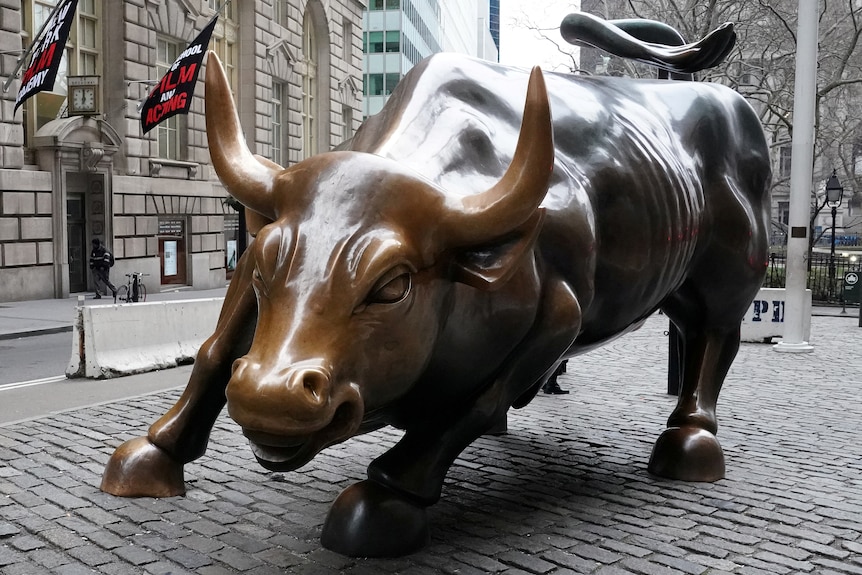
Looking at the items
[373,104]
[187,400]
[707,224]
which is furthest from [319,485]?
[373,104]

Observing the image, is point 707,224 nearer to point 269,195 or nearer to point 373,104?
point 269,195

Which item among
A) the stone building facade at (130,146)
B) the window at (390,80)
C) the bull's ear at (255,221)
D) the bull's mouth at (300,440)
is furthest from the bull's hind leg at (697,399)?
the window at (390,80)

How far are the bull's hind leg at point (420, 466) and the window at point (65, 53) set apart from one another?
1918cm

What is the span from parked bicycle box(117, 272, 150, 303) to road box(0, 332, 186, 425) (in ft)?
26.8

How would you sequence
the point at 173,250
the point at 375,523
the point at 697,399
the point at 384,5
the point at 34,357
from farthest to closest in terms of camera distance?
the point at 384,5, the point at 173,250, the point at 34,357, the point at 697,399, the point at 375,523

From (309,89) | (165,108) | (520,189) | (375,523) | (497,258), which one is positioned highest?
(309,89)

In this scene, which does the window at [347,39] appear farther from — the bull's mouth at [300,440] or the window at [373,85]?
the bull's mouth at [300,440]

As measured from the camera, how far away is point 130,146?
2312cm

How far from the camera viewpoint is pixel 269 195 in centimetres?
332

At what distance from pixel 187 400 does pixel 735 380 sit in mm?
6643

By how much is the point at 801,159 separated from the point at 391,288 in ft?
37.0

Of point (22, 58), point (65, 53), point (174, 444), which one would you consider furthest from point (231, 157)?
point (65, 53)

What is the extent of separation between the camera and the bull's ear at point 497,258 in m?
3.20

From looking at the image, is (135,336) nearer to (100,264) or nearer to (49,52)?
(49,52)
